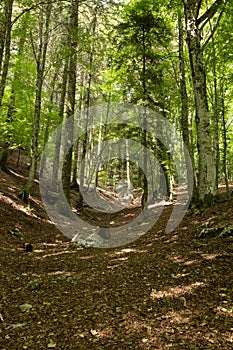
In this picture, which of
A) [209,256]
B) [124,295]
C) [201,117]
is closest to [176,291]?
[124,295]

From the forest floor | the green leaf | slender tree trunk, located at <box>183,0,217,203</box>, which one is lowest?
the green leaf

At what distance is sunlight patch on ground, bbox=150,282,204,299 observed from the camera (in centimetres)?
454

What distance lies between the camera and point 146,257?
690 centimetres

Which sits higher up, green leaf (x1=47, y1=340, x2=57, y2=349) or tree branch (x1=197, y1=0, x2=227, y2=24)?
tree branch (x1=197, y1=0, x2=227, y2=24)

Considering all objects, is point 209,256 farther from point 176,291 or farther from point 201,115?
point 201,115

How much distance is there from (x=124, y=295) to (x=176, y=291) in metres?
0.86

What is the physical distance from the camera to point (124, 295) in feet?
15.9

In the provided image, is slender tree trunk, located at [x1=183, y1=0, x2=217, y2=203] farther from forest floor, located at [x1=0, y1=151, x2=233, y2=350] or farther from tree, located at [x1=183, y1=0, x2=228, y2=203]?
forest floor, located at [x1=0, y1=151, x2=233, y2=350]

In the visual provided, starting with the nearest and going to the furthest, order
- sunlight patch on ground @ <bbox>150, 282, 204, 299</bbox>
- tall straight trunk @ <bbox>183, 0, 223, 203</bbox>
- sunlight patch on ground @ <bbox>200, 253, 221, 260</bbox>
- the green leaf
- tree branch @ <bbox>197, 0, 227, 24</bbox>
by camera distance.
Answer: the green leaf → sunlight patch on ground @ <bbox>150, 282, 204, 299</bbox> → sunlight patch on ground @ <bbox>200, 253, 221, 260</bbox> → tall straight trunk @ <bbox>183, 0, 223, 203</bbox> → tree branch @ <bbox>197, 0, 227, 24</bbox>

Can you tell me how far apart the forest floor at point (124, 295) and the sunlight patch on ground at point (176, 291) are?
0.05 feet

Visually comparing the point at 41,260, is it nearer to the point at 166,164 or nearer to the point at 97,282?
the point at 97,282

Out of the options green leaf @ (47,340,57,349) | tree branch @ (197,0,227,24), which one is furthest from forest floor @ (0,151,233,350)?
tree branch @ (197,0,227,24)

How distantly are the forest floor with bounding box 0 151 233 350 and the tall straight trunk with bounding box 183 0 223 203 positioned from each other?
860 millimetres

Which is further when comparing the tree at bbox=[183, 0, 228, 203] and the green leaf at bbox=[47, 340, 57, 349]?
the tree at bbox=[183, 0, 228, 203]
